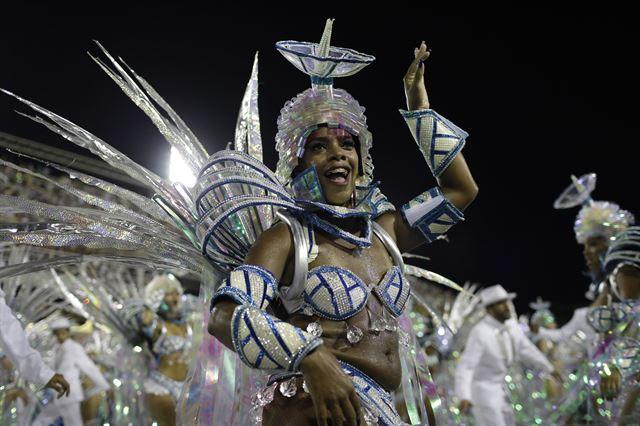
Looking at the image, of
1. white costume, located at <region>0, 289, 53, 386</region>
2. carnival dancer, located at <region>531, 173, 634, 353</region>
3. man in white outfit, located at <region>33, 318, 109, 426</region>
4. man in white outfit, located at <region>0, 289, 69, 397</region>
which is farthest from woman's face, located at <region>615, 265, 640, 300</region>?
man in white outfit, located at <region>33, 318, 109, 426</region>

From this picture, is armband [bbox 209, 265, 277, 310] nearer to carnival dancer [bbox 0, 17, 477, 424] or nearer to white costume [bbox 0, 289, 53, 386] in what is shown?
carnival dancer [bbox 0, 17, 477, 424]

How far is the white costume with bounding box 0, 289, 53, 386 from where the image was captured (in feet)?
15.7

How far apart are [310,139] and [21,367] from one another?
310cm

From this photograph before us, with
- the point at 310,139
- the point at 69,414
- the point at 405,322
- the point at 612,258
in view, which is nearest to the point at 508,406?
the point at 612,258

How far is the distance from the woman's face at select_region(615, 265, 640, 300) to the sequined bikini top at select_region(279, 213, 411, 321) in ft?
11.2

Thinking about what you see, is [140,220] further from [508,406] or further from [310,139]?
[508,406]

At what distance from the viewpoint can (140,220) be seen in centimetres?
281

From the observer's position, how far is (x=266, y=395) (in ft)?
7.68

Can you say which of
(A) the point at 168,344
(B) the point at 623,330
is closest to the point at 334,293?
(B) the point at 623,330

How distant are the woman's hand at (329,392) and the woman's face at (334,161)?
30.9 inches

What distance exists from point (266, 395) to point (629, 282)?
3775mm

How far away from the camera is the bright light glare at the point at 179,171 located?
3.03m

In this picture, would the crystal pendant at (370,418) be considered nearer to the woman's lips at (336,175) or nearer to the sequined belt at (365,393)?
the sequined belt at (365,393)

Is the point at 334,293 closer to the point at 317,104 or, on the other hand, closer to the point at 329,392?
the point at 329,392
